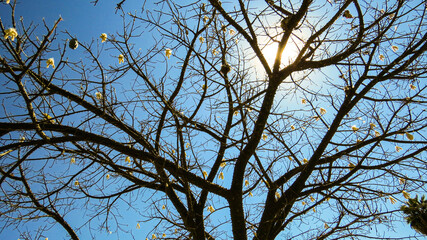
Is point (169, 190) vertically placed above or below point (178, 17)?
below

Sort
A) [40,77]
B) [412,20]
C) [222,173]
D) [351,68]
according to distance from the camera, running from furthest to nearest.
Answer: [222,173], [351,68], [412,20], [40,77]

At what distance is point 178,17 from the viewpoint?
119 inches

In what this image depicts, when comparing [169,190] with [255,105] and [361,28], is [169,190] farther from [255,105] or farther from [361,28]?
[361,28]

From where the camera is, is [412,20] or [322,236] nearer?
[412,20]

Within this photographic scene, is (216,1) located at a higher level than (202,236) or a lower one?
higher

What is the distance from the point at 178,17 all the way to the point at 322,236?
10.5 ft

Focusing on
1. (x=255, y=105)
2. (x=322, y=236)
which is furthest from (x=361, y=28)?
(x=322, y=236)

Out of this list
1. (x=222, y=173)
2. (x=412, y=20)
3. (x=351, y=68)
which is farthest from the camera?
(x=222, y=173)

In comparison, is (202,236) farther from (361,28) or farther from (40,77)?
(361,28)

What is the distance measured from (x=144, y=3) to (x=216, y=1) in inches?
30.7

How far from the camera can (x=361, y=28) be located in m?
2.91

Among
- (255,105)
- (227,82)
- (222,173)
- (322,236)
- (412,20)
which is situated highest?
(227,82)

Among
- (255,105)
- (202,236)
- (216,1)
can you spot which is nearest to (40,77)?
(216,1)

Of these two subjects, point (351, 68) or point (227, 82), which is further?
point (227, 82)
